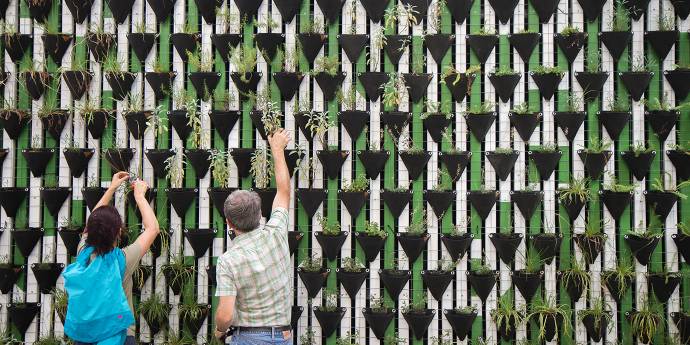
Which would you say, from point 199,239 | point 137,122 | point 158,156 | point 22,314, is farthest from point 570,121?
point 22,314

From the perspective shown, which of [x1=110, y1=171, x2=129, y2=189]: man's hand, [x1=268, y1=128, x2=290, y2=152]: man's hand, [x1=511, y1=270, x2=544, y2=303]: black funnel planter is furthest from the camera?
[x1=511, y1=270, x2=544, y2=303]: black funnel planter

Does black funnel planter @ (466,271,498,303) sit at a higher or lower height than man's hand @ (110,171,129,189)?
lower

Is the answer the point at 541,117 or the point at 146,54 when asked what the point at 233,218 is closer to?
the point at 146,54

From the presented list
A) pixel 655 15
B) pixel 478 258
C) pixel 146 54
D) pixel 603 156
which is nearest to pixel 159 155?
pixel 146 54

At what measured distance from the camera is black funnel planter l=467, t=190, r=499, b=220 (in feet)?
16.0

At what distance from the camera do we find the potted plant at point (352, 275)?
15.9 feet

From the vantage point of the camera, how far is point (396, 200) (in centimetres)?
490

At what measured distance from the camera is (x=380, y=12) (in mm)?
5031

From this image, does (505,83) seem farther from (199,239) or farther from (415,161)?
(199,239)

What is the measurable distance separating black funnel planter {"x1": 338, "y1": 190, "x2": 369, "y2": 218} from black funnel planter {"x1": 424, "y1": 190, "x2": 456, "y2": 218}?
52cm

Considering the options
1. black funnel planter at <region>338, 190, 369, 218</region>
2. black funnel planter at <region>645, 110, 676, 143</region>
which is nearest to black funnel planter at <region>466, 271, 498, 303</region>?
black funnel planter at <region>338, 190, 369, 218</region>

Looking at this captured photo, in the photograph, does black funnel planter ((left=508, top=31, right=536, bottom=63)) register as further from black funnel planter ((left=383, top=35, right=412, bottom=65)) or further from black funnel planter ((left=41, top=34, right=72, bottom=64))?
black funnel planter ((left=41, top=34, right=72, bottom=64))

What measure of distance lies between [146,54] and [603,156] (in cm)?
380

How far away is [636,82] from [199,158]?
3.56 meters
